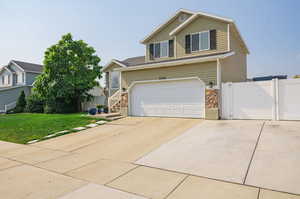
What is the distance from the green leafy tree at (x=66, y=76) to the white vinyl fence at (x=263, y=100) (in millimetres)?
14098

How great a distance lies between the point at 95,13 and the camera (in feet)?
37.8

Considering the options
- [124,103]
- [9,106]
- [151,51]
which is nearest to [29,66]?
[9,106]

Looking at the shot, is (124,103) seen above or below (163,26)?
below

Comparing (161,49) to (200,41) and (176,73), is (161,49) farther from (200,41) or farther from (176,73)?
(176,73)

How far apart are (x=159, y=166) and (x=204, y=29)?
12.0 m

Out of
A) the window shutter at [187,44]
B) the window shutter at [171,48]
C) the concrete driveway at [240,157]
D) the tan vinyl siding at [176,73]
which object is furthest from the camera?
the window shutter at [171,48]

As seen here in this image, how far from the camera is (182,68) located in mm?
11250

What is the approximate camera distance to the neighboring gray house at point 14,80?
23531 mm

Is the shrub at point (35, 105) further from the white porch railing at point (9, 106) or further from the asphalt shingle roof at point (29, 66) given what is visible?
the asphalt shingle roof at point (29, 66)

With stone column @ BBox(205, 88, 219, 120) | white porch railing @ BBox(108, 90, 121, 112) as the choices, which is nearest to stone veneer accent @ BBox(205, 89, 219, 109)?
stone column @ BBox(205, 88, 219, 120)

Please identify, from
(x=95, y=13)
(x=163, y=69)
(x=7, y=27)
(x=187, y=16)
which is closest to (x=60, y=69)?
(x=7, y=27)

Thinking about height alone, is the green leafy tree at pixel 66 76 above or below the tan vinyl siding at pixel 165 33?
below

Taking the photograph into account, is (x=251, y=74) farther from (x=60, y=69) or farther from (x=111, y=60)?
(x=60, y=69)

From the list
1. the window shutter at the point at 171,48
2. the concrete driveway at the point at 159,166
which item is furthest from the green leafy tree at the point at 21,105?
the window shutter at the point at 171,48
